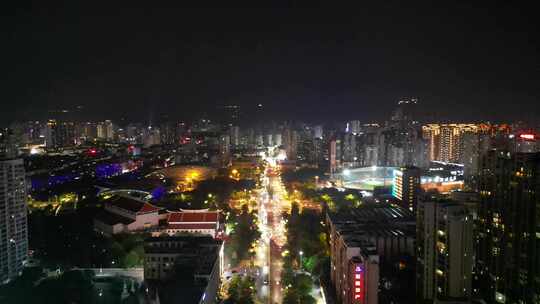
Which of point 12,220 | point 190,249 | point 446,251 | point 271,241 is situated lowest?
point 271,241

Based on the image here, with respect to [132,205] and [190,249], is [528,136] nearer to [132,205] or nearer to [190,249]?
[190,249]

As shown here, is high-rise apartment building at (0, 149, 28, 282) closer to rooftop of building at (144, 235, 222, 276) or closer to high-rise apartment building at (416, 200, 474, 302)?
rooftop of building at (144, 235, 222, 276)

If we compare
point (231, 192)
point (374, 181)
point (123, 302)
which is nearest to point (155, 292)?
point (123, 302)

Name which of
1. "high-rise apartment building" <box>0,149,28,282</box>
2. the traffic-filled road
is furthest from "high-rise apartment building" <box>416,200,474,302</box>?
"high-rise apartment building" <box>0,149,28,282</box>

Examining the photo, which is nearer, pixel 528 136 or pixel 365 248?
pixel 365 248

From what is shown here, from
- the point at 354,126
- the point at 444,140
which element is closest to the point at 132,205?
the point at 444,140

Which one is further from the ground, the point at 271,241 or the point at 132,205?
the point at 132,205
